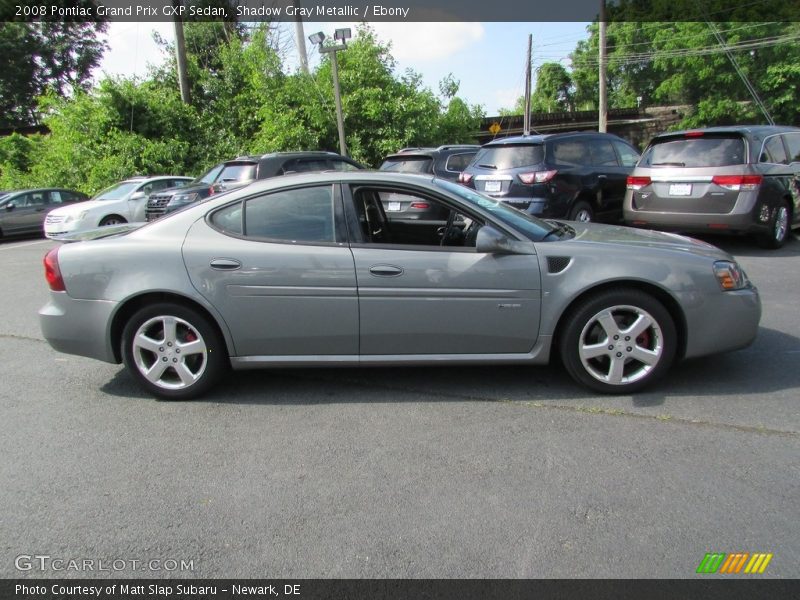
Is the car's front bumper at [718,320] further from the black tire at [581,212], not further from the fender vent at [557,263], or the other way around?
the black tire at [581,212]

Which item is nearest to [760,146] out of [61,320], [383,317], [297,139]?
[383,317]

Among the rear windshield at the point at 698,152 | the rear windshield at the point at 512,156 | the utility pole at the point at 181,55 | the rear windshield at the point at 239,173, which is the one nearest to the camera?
the rear windshield at the point at 698,152

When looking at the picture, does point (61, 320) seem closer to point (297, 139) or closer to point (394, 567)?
point (394, 567)

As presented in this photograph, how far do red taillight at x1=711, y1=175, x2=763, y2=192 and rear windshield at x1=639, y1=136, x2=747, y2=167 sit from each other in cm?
23

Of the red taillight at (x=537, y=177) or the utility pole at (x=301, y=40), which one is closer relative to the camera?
the red taillight at (x=537, y=177)

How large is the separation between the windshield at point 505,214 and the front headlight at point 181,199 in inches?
333

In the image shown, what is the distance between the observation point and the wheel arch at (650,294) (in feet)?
12.6

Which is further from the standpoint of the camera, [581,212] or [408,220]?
[581,212]

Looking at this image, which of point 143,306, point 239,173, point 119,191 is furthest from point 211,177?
point 143,306

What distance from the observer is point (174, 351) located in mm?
4008

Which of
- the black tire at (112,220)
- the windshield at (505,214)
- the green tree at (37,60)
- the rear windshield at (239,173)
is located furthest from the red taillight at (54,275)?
the green tree at (37,60)

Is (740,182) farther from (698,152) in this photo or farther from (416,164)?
(416,164)
